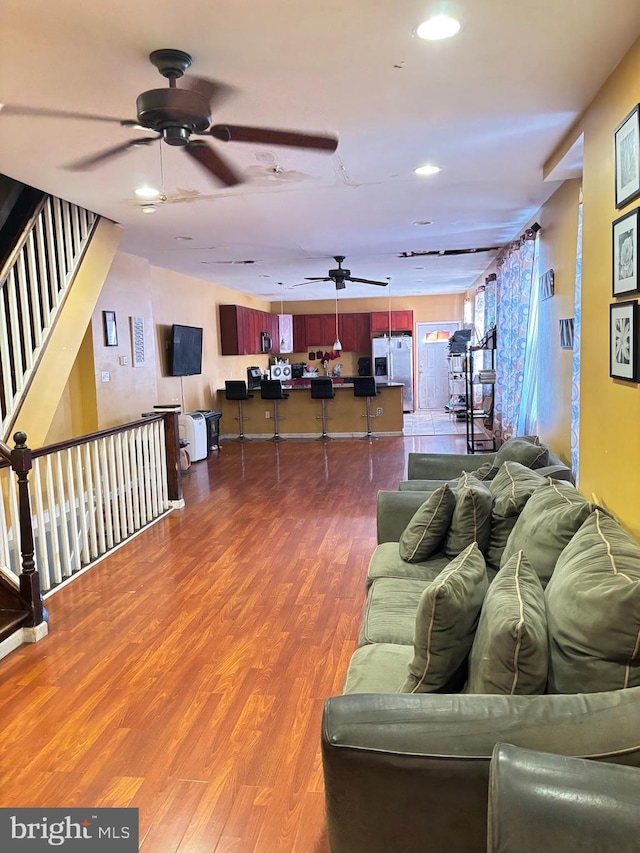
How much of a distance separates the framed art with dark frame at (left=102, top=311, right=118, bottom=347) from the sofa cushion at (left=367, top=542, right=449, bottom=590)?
15.4ft

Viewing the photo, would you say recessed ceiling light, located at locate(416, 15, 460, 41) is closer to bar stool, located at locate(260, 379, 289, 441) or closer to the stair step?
the stair step

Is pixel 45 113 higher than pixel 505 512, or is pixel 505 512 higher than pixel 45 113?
pixel 45 113

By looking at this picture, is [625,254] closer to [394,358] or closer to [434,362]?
[394,358]

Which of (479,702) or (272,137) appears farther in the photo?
(272,137)

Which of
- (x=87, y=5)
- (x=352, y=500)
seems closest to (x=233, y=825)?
(x=87, y=5)

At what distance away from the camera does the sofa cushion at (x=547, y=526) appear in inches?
79.8

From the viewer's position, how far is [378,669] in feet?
6.32

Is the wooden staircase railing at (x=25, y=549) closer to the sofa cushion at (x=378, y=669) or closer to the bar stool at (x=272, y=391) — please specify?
the sofa cushion at (x=378, y=669)

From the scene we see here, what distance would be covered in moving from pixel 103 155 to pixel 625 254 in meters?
2.83

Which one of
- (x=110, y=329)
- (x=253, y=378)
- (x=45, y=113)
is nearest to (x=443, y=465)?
(x=45, y=113)

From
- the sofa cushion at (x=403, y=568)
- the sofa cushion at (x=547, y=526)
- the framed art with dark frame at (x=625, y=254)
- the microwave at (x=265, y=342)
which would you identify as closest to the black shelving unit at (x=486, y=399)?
the framed art with dark frame at (x=625, y=254)

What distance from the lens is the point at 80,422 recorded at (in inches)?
257

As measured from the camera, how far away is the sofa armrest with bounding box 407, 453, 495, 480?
434 cm

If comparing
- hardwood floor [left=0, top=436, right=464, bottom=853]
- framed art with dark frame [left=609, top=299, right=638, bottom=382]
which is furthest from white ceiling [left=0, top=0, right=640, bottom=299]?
hardwood floor [left=0, top=436, right=464, bottom=853]
